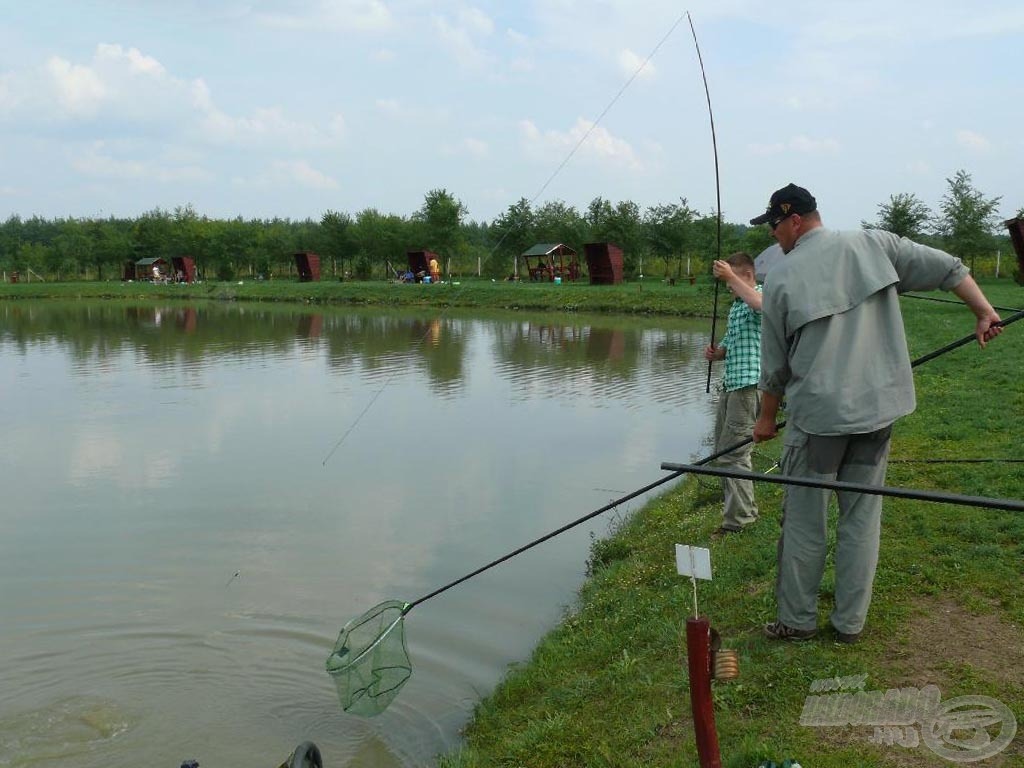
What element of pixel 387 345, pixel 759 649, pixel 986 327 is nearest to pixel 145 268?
pixel 387 345

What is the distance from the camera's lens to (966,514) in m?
6.21

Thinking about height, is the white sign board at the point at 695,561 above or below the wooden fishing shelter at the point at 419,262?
below

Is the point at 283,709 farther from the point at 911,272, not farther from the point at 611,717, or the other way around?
the point at 911,272

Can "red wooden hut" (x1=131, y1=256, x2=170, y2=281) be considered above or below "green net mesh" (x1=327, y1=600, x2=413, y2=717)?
above

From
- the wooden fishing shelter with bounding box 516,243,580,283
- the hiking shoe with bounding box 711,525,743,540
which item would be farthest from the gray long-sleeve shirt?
the wooden fishing shelter with bounding box 516,243,580,283

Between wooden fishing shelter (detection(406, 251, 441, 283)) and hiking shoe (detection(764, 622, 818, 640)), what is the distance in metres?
56.1

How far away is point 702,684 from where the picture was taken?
317 cm

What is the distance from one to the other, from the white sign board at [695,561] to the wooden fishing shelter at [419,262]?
57.0m

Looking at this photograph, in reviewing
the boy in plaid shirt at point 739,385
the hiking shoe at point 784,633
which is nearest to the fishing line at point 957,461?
the boy in plaid shirt at point 739,385

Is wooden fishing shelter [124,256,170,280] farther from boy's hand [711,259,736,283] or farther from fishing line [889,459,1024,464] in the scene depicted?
boy's hand [711,259,736,283]

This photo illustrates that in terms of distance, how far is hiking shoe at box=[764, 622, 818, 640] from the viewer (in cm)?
451

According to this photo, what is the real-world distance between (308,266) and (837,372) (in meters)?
66.2

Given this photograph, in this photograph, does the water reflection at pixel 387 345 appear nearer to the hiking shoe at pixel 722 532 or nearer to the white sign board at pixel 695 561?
the hiking shoe at pixel 722 532

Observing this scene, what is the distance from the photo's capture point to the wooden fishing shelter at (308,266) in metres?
67.4
